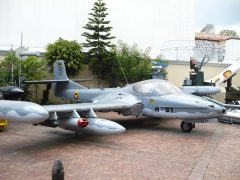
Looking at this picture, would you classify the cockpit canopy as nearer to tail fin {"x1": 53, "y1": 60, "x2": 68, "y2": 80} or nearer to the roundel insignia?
the roundel insignia

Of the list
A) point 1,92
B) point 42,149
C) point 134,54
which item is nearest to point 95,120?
point 42,149

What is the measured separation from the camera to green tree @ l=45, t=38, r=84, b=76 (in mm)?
19094

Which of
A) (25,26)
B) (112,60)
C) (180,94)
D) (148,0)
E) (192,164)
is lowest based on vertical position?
(192,164)

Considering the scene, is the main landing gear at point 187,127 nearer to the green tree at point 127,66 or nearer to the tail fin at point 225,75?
the green tree at point 127,66

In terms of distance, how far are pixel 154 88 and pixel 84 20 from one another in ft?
47.2

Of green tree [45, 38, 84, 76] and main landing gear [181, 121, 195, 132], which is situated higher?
green tree [45, 38, 84, 76]

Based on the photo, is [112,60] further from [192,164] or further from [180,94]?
[192,164]

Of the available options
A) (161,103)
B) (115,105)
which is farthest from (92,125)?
(161,103)

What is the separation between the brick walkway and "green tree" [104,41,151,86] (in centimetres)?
747

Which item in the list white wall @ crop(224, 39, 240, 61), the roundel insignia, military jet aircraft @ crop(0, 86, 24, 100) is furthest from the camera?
white wall @ crop(224, 39, 240, 61)

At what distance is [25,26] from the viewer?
971 inches

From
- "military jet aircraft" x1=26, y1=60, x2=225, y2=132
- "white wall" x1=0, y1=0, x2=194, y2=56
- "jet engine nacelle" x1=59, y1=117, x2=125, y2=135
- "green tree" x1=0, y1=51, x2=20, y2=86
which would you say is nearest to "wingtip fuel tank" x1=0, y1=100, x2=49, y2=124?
"jet engine nacelle" x1=59, y1=117, x2=125, y2=135

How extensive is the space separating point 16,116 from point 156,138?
4538 mm

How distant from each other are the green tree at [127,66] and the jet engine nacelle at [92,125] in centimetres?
977
